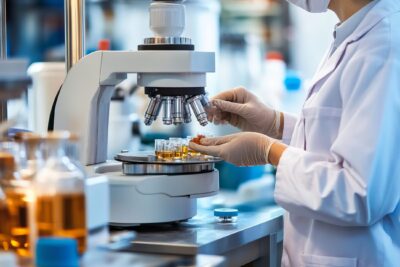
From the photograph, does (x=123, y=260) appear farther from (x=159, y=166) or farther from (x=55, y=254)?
(x=159, y=166)

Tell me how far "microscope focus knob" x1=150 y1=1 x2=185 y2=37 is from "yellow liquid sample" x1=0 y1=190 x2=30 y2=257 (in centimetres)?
60

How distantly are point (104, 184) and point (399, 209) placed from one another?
766 mm

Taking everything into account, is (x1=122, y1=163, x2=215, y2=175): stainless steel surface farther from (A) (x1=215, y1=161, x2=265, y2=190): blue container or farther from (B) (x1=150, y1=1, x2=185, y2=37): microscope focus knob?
(A) (x1=215, y1=161, x2=265, y2=190): blue container

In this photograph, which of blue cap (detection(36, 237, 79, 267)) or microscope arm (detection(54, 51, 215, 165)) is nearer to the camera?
blue cap (detection(36, 237, 79, 267))

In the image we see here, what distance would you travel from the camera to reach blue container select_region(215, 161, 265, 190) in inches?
134

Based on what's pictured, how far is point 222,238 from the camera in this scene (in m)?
1.61

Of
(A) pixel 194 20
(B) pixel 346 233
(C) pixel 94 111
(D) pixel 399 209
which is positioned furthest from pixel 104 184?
(A) pixel 194 20

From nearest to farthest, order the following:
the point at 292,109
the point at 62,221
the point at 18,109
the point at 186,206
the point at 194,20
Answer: the point at 62,221, the point at 18,109, the point at 186,206, the point at 194,20, the point at 292,109

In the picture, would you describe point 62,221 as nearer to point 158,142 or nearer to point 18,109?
point 18,109

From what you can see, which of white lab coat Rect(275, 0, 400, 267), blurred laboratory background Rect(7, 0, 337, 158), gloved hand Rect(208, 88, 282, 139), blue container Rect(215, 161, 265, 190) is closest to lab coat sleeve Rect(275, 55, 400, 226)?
white lab coat Rect(275, 0, 400, 267)

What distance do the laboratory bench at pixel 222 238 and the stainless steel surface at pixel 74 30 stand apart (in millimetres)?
513

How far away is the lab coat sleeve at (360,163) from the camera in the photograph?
1.62 meters

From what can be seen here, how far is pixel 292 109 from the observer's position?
3514 mm

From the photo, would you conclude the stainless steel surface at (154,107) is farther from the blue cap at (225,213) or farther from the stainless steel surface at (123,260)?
the stainless steel surface at (123,260)
